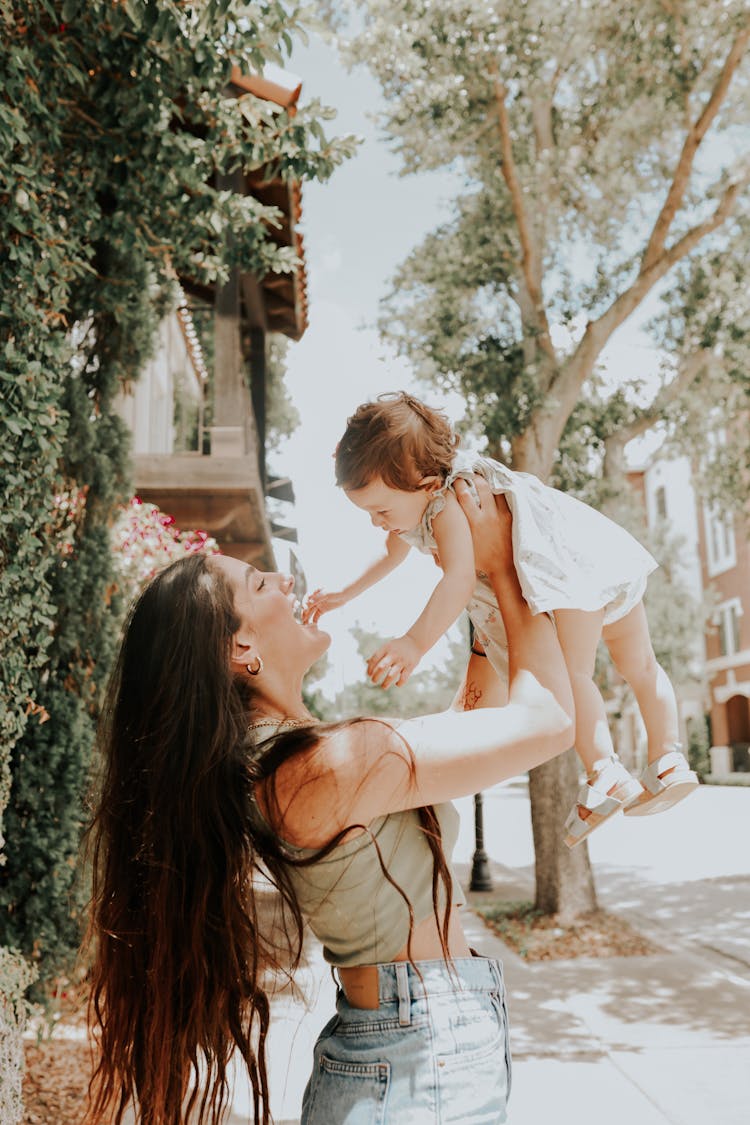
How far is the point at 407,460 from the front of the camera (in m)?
2.43

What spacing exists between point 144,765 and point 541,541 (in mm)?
955

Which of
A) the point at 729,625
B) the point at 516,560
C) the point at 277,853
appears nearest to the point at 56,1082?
the point at 277,853

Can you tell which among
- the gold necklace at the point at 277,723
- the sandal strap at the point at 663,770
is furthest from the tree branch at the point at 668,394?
the gold necklace at the point at 277,723

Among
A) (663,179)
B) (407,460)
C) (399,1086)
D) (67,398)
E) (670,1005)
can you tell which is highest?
(663,179)

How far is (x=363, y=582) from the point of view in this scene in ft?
8.98

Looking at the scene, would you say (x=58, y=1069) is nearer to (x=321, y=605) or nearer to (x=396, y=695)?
(x=321, y=605)

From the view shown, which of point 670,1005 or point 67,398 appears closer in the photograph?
Answer: point 67,398

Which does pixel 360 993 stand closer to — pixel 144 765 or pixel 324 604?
pixel 144 765

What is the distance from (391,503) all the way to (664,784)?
3.26 ft

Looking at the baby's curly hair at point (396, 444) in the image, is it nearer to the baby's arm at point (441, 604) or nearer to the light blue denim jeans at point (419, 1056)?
the baby's arm at point (441, 604)

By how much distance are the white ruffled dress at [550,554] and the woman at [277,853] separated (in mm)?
110

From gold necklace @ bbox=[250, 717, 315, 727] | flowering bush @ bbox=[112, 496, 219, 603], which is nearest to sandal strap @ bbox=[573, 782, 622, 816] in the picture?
gold necklace @ bbox=[250, 717, 315, 727]

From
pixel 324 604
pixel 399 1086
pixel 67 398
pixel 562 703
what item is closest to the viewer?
pixel 399 1086

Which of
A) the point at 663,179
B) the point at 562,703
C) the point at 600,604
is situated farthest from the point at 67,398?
the point at 663,179
